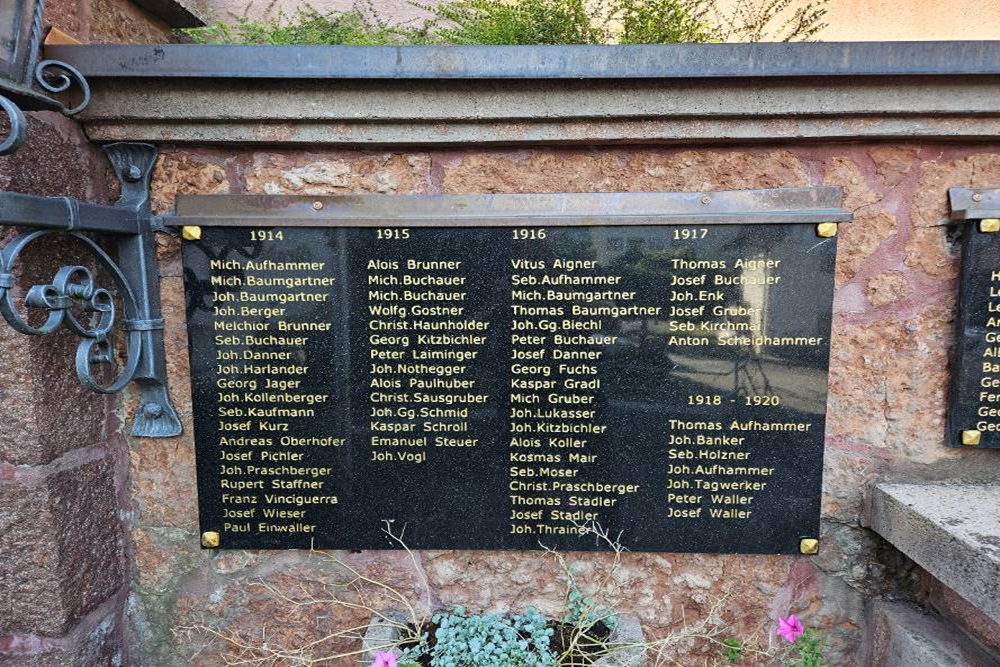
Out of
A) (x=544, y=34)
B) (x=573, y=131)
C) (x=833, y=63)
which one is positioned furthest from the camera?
(x=544, y=34)

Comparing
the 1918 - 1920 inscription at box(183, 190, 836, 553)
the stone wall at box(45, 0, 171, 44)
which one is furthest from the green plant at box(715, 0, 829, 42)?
the stone wall at box(45, 0, 171, 44)

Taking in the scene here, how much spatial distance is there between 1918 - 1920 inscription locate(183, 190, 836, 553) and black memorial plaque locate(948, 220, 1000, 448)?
0.41 meters

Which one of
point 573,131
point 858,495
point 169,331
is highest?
point 573,131

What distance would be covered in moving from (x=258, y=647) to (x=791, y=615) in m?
1.87

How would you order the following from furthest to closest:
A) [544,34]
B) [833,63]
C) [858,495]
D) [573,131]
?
[544,34]
[858,495]
[573,131]
[833,63]

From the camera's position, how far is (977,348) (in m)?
1.63

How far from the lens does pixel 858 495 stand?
5.79 ft

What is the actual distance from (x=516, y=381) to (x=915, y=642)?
1468mm

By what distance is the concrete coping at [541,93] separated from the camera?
1.52 meters

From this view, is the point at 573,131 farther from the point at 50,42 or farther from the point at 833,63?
the point at 50,42

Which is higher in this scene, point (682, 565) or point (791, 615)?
point (682, 565)

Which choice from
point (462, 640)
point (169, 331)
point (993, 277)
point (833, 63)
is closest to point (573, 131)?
point (833, 63)

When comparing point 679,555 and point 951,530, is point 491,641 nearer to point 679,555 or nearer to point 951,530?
point 679,555

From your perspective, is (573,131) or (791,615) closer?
(573,131)
